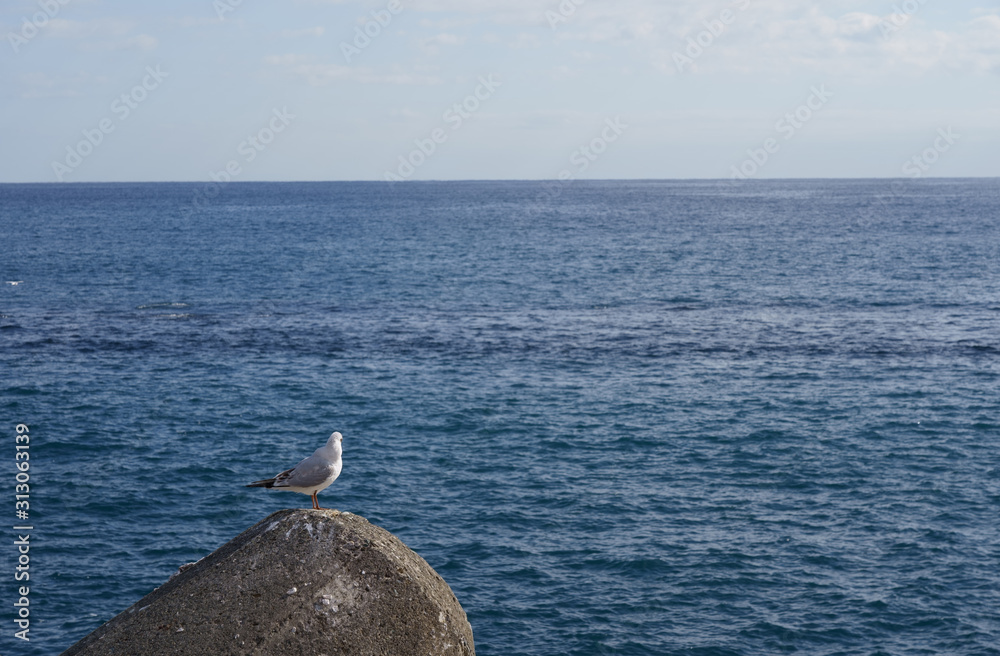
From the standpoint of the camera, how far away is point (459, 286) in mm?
81500

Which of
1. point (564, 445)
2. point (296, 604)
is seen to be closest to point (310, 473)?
point (296, 604)

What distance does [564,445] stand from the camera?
37219 mm

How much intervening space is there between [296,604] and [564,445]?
28727 mm

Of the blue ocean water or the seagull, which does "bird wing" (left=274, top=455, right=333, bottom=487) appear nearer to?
the seagull

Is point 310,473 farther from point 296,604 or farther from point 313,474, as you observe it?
point 296,604

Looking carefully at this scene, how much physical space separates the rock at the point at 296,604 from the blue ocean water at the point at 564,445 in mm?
14067

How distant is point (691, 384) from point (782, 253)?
231ft

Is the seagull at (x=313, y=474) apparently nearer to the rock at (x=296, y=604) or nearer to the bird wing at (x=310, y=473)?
the bird wing at (x=310, y=473)

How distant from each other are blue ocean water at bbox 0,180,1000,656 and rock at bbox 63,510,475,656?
14067 mm

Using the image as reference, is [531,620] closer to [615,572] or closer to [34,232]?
[615,572]

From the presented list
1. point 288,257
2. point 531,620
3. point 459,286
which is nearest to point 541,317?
point 459,286

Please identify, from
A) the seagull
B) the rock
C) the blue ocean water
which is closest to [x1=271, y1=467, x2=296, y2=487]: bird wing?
the seagull

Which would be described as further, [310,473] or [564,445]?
[564,445]

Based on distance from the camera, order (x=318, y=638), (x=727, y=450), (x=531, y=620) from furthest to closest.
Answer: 1. (x=727, y=450)
2. (x=531, y=620)
3. (x=318, y=638)
